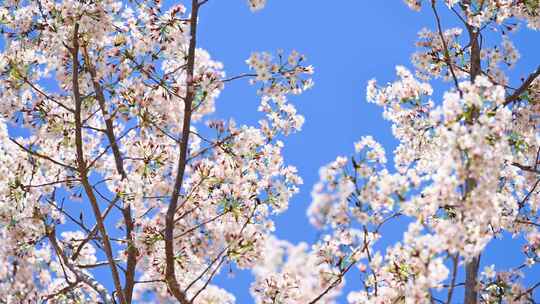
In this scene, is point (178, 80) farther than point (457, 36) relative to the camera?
No

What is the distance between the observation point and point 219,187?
8.46 metres

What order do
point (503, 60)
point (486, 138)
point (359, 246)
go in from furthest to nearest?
1. point (503, 60)
2. point (359, 246)
3. point (486, 138)

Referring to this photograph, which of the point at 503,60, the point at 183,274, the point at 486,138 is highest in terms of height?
the point at 503,60

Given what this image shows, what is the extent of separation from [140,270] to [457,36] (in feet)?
19.8

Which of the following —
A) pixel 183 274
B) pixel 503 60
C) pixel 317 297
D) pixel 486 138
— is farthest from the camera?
pixel 503 60

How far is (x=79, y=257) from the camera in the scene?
9594 millimetres

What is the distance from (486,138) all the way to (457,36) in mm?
6527

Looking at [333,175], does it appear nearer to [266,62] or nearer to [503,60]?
[266,62]

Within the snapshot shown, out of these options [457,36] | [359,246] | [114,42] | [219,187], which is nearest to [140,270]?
[219,187]

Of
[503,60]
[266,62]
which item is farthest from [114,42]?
[503,60]

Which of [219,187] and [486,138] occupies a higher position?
[219,187]

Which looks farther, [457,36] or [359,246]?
[457,36]

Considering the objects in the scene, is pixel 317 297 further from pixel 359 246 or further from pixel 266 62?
pixel 266 62

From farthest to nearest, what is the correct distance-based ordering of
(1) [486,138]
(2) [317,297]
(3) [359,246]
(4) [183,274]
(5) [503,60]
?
(5) [503,60], (4) [183,274], (2) [317,297], (3) [359,246], (1) [486,138]
